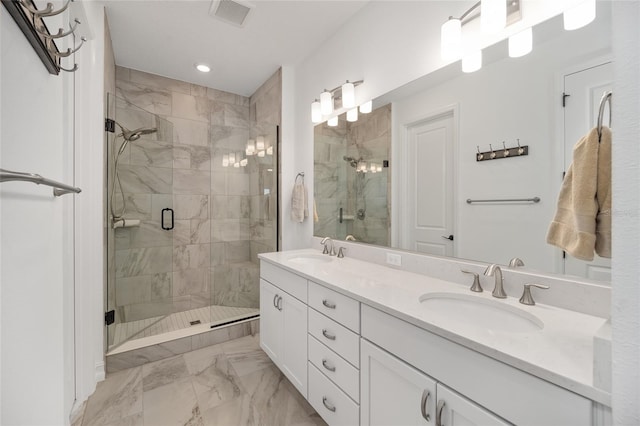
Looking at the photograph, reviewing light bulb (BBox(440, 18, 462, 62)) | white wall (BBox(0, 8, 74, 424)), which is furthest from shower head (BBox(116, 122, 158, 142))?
light bulb (BBox(440, 18, 462, 62))

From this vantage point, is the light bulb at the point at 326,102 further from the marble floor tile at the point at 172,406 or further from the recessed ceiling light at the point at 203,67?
the marble floor tile at the point at 172,406

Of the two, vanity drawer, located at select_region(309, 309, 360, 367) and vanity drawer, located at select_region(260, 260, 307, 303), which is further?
vanity drawer, located at select_region(260, 260, 307, 303)

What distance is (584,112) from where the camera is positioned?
0.94 metres

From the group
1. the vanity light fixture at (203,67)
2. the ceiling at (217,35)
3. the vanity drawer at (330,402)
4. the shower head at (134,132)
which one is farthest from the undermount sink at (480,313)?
the vanity light fixture at (203,67)

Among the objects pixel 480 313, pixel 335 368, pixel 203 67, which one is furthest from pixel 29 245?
pixel 203 67

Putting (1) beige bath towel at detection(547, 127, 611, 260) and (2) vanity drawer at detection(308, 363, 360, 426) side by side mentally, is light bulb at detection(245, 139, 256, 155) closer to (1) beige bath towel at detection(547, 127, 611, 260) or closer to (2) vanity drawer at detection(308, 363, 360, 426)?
(2) vanity drawer at detection(308, 363, 360, 426)

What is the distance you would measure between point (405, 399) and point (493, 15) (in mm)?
1587

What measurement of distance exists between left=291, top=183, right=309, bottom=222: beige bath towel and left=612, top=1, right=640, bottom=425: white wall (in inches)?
83.5

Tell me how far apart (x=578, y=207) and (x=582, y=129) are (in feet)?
1.22

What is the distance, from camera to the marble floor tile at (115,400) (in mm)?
1517

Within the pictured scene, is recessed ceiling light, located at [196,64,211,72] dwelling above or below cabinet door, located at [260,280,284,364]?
above

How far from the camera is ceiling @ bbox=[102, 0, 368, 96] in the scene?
1872 millimetres

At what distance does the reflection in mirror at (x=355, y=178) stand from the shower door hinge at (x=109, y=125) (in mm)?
1603

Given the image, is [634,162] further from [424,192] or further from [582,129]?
[424,192]
